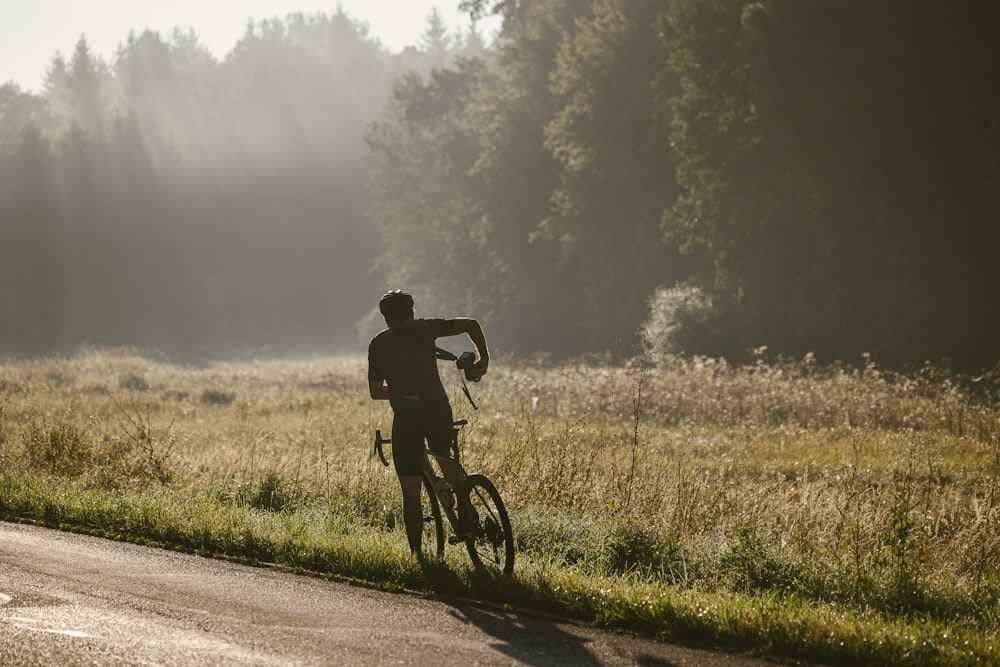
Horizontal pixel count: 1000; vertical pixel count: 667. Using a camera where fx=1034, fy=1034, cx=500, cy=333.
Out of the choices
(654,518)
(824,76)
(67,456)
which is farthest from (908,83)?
(67,456)

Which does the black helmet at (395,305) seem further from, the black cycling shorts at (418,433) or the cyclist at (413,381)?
the black cycling shorts at (418,433)

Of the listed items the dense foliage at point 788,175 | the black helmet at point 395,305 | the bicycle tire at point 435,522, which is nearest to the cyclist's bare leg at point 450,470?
the bicycle tire at point 435,522

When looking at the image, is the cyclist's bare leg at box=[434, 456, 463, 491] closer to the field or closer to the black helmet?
the field

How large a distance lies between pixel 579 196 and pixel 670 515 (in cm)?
3207

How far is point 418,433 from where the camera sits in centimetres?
778

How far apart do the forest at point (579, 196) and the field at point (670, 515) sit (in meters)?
1.84

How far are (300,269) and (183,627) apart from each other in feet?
274

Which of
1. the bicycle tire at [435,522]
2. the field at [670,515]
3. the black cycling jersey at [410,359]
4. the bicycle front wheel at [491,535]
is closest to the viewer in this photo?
the field at [670,515]

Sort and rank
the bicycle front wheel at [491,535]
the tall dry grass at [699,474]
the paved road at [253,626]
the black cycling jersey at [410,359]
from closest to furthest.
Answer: the paved road at [253,626] → the bicycle front wheel at [491,535] → the black cycling jersey at [410,359] → the tall dry grass at [699,474]

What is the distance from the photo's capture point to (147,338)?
72812 mm

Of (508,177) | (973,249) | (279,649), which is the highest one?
(508,177)

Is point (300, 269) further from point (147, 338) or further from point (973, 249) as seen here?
point (973, 249)

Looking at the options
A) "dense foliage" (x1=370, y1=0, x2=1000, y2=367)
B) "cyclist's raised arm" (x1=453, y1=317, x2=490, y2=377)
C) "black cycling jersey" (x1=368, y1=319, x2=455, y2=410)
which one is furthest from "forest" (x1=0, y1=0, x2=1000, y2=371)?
"black cycling jersey" (x1=368, y1=319, x2=455, y2=410)

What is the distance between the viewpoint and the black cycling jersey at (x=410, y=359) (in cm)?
769
